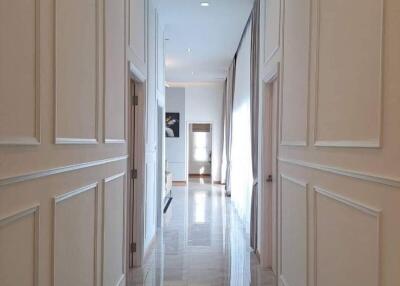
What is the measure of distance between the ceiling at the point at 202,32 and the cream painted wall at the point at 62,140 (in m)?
2.78

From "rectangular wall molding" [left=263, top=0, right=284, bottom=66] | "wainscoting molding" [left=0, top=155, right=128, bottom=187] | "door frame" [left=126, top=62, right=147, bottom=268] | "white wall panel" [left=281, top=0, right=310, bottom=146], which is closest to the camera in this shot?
"wainscoting molding" [left=0, top=155, right=128, bottom=187]

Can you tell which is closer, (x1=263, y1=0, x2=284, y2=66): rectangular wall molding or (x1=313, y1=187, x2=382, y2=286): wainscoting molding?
(x1=313, y1=187, x2=382, y2=286): wainscoting molding

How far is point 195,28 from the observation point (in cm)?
736

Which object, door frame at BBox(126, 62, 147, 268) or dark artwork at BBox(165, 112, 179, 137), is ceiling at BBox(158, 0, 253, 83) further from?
dark artwork at BBox(165, 112, 179, 137)

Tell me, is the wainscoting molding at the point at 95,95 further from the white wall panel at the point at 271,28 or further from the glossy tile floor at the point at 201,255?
the glossy tile floor at the point at 201,255

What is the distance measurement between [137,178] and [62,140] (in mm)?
2784

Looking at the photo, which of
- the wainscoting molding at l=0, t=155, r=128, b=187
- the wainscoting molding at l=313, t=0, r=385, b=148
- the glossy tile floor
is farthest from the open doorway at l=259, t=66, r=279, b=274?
the wainscoting molding at l=0, t=155, r=128, b=187

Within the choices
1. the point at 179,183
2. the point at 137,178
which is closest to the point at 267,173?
the point at 137,178

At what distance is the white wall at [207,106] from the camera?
14867 millimetres

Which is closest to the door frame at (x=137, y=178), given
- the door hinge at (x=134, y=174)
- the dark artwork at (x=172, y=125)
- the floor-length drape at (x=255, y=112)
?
the door hinge at (x=134, y=174)

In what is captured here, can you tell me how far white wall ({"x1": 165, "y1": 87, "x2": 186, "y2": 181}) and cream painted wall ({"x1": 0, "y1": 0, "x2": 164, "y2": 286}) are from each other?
35.6ft

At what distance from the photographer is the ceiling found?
6.09 m

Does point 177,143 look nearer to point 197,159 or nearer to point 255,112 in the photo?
point 197,159

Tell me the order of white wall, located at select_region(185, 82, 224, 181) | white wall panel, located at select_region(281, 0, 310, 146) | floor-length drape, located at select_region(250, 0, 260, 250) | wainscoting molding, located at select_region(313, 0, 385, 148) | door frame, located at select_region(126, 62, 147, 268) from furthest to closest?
white wall, located at select_region(185, 82, 224, 181), floor-length drape, located at select_region(250, 0, 260, 250), door frame, located at select_region(126, 62, 147, 268), white wall panel, located at select_region(281, 0, 310, 146), wainscoting molding, located at select_region(313, 0, 385, 148)
